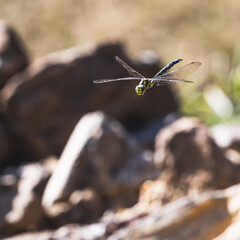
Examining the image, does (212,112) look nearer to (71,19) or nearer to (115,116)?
(115,116)

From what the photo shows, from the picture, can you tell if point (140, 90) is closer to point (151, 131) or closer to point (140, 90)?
point (140, 90)

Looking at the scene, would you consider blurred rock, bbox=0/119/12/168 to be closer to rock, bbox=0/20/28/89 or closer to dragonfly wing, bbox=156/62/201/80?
rock, bbox=0/20/28/89

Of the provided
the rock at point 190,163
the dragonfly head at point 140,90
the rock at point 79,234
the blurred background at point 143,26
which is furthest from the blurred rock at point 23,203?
the blurred background at point 143,26

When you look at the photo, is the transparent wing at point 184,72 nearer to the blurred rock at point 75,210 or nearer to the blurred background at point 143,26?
the blurred rock at point 75,210

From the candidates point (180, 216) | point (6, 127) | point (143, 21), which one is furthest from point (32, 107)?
point (143, 21)

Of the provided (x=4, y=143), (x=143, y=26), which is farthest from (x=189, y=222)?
(x=143, y=26)
